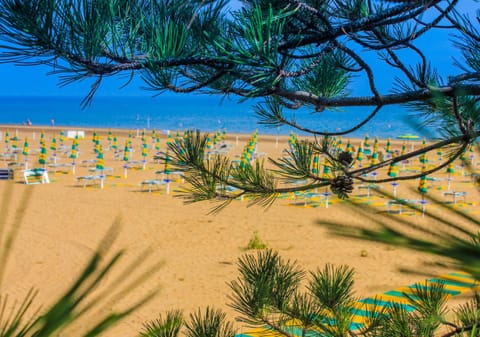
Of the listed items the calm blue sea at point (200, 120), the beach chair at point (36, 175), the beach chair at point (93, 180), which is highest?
the calm blue sea at point (200, 120)

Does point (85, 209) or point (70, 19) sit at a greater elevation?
point (70, 19)

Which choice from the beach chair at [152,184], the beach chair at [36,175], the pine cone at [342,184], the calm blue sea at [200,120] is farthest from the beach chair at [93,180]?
the calm blue sea at [200,120]

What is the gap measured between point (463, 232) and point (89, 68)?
119 cm

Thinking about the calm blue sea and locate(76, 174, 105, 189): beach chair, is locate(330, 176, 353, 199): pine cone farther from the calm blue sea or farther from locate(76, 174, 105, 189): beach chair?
the calm blue sea

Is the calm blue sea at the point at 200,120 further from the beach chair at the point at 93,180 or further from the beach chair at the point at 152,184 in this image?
the beach chair at the point at 93,180

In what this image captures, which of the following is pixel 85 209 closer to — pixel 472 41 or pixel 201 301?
pixel 201 301

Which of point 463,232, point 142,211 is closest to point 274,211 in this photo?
point 142,211

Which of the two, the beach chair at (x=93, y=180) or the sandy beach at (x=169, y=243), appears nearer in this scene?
the sandy beach at (x=169, y=243)

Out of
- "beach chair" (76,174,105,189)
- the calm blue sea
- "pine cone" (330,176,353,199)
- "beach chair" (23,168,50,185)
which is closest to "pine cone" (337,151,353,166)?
"pine cone" (330,176,353,199)

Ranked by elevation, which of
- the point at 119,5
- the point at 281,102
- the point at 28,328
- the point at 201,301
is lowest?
the point at 201,301

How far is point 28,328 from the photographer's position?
1.28 feet

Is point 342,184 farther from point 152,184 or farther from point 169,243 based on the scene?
point 152,184

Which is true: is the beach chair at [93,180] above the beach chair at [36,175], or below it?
below

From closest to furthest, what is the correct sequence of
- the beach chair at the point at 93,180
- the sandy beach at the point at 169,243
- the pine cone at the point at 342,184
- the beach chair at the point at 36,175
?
the beach chair at the point at 36,175 → the pine cone at the point at 342,184 → the sandy beach at the point at 169,243 → the beach chair at the point at 93,180
